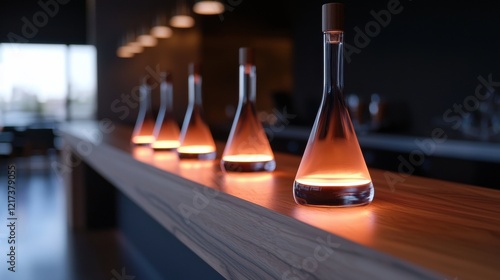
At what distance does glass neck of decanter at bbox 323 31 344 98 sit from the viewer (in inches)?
28.2

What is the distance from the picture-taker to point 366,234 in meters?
0.54

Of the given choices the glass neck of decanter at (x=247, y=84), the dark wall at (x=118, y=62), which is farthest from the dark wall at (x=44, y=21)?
the glass neck of decanter at (x=247, y=84)

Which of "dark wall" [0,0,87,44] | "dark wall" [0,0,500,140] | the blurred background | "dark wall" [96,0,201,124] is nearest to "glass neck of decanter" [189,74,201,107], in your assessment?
the blurred background

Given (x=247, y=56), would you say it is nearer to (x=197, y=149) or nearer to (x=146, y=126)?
(x=197, y=149)

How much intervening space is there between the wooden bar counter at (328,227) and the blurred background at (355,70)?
149 centimetres

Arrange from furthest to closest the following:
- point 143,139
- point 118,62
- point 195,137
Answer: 1. point 118,62
2. point 143,139
3. point 195,137

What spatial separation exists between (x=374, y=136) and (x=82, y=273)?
1784mm

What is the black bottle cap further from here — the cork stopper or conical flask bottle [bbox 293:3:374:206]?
the cork stopper

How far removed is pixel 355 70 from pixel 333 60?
194 inches

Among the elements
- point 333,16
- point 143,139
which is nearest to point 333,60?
point 333,16

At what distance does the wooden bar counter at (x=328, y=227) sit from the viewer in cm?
47

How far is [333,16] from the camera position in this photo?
0.69 metres

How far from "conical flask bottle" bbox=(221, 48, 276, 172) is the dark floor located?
168cm

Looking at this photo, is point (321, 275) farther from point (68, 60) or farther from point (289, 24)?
point (68, 60)
